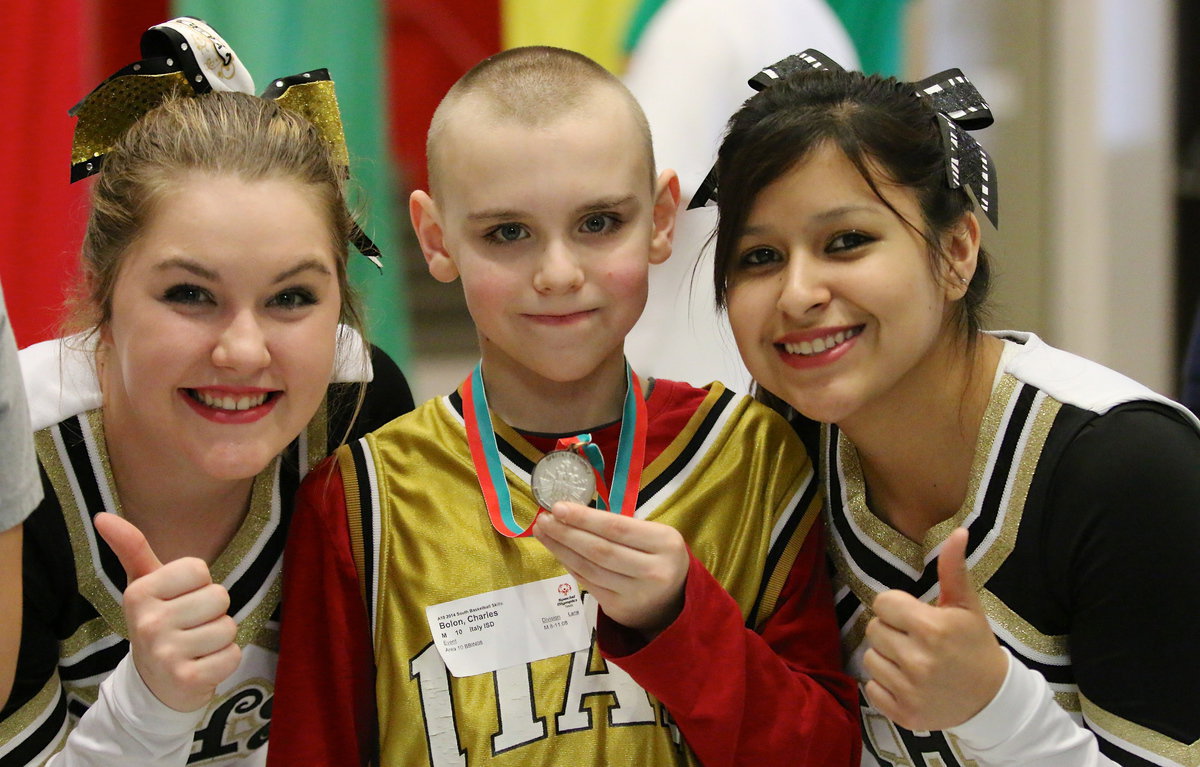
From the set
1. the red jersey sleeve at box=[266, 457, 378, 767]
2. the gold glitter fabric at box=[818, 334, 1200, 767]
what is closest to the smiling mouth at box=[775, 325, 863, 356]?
the gold glitter fabric at box=[818, 334, 1200, 767]

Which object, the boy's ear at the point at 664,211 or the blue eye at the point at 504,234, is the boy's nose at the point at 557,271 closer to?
the blue eye at the point at 504,234

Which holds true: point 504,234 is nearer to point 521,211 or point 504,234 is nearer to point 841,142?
point 521,211

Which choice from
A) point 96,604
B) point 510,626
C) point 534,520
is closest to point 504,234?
point 534,520

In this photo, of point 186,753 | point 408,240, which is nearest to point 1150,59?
point 408,240

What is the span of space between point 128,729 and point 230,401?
0.41 m

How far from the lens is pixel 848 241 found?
60.4 inches

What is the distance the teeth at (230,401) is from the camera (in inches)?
61.5

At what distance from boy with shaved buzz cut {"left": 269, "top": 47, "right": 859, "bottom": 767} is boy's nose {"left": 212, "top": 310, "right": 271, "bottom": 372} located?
0.20m

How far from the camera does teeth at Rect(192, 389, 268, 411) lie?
1562 mm

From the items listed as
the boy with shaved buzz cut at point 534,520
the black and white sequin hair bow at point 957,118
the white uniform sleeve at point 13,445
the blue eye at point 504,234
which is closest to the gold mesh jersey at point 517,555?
the boy with shaved buzz cut at point 534,520

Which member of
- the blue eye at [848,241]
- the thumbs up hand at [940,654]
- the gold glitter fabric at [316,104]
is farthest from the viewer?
the gold glitter fabric at [316,104]

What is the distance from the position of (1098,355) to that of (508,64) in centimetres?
305

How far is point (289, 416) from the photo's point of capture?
159 cm

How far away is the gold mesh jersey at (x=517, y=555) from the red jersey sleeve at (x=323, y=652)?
24 mm
